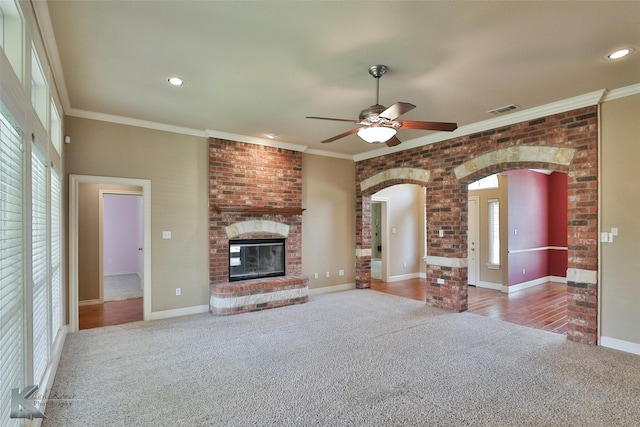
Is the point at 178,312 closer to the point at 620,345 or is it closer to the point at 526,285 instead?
the point at 620,345

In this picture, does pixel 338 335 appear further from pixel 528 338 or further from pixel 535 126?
pixel 535 126

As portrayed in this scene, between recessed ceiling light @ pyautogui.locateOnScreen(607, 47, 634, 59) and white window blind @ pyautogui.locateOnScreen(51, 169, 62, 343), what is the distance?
5.38 m

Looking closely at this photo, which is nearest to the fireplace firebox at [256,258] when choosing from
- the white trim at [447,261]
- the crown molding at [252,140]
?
the crown molding at [252,140]

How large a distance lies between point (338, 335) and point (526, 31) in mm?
3586

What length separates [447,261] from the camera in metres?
5.23

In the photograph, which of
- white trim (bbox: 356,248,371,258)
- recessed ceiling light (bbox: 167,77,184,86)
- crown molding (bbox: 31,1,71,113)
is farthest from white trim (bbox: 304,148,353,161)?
crown molding (bbox: 31,1,71,113)

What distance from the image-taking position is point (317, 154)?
6.59 metres

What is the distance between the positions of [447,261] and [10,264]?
5.12 metres

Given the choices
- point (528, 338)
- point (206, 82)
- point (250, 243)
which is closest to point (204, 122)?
point (206, 82)

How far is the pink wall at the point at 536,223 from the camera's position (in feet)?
22.6

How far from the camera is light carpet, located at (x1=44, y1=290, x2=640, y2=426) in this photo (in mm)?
2398

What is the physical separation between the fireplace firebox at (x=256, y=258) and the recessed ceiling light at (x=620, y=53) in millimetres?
4935

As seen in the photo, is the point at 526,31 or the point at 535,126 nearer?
the point at 526,31

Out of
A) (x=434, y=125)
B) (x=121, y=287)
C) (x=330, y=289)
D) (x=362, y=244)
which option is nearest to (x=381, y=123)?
(x=434, y=125)
